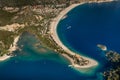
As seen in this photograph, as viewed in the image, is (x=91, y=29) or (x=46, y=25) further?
(x=46, y=25)

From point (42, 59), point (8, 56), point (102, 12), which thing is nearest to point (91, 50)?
point (42, 59)

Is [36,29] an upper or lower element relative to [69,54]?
upper

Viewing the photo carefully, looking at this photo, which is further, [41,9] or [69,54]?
[41,9]

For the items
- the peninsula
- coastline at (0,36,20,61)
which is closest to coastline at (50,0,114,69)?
the peninsula

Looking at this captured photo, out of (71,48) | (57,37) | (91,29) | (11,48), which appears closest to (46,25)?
(57,37)

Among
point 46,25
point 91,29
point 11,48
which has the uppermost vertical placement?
point 46,25

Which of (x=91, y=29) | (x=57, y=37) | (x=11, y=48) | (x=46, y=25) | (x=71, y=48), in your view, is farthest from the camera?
(x=46, y=25)

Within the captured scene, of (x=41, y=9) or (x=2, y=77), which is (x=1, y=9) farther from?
(x=2, y=77)

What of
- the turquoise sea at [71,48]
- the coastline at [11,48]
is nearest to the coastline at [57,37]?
the turquoise sea at [71,48]

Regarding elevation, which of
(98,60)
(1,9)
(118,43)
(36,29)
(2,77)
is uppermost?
(1,9)

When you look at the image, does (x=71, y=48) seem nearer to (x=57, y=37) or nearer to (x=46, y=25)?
(x=57, y=37)
